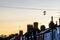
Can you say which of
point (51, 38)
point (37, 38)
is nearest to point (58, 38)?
point (51, 38)

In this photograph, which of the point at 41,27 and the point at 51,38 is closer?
the point at 51,38

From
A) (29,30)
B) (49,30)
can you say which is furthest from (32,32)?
(49,30)

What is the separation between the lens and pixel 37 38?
59.6 metres

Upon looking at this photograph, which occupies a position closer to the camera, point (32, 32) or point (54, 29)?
point (54, 29)

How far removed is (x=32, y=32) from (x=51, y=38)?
680 cm

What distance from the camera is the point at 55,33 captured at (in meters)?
54.5

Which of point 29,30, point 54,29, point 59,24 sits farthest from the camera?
point 29,30

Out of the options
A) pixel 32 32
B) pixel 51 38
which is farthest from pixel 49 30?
pixel 32 32

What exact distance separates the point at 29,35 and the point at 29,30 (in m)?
1.62

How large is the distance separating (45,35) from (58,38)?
9.66 feet

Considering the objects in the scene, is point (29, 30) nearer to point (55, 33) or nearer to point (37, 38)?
point (37, 38)

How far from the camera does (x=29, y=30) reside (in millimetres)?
61938

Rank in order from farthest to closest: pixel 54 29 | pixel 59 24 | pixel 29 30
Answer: pixel 29 30 → pixel 59 24 → pixel 54 29

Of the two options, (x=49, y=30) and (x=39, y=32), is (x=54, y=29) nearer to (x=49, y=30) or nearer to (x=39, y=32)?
(x=49, y=30)
